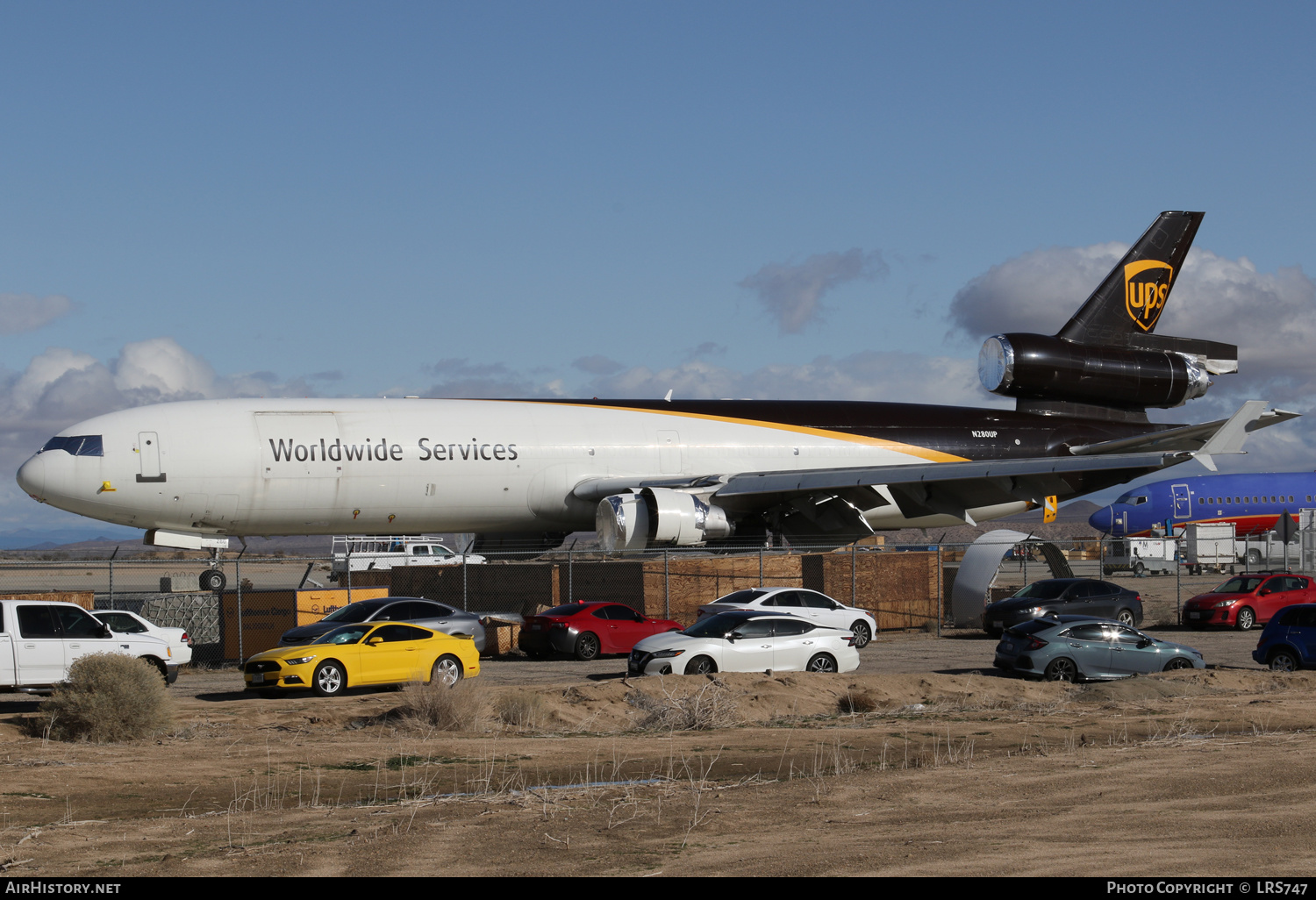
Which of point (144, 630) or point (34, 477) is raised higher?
point (34, 477)

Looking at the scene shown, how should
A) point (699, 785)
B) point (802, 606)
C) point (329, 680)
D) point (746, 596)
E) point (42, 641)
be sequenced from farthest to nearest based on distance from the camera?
1. point (802, 606)
2. point (746, 596)
3. point (329, 680)
4. point (42, 641)
5. point (699, 785)

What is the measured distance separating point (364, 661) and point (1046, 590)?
18.1 metres

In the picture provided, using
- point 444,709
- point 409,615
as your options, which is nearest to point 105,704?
point 444,709

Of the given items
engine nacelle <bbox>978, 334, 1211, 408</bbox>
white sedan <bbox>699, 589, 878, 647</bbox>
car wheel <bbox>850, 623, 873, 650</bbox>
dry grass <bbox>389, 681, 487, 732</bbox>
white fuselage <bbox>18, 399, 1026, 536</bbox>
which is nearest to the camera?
dry grass <bbox>389, 681, 487, 732</bbox>

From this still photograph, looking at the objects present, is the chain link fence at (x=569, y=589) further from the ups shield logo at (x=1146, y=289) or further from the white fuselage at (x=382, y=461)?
the ups shield logo at (x=1146, y=289)

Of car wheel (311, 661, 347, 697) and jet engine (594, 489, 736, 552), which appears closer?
car wheel (311, 661, 347, 697)

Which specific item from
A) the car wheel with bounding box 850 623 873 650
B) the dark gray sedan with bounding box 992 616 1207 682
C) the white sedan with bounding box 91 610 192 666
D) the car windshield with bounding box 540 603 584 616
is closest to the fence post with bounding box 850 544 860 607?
the car wheel with bounding box 850 623 873 650

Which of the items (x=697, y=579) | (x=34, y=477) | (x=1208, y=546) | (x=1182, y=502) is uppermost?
(x=34, y=477)

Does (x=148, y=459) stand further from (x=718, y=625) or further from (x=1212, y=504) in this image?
(x=1212, y=504)

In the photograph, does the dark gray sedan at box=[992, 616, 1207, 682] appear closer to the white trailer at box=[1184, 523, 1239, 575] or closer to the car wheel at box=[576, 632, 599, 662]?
the car wheel at box=[576, 632, 599, 662]

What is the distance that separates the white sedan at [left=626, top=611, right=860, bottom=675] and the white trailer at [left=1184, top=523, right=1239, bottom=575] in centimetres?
3566

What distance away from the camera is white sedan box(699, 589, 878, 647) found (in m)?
27.3

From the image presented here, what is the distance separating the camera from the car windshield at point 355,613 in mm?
24234

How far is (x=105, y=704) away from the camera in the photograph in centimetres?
1648
